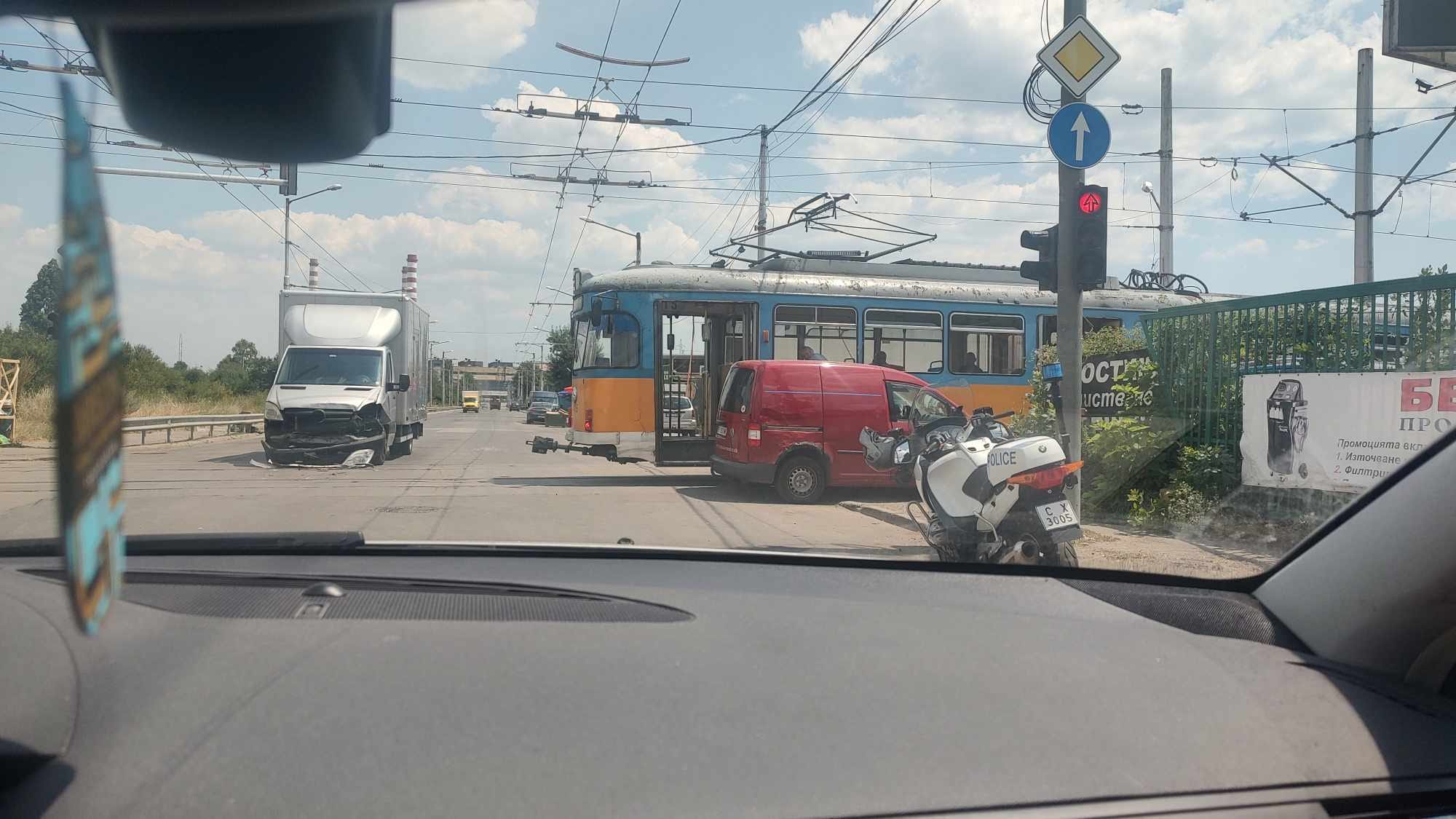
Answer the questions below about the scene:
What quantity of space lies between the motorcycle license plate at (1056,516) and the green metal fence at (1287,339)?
1.94 meters

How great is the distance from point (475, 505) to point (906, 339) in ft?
26.7

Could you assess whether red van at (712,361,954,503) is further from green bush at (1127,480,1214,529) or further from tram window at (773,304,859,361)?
green bush at (1127,480,1214,529)

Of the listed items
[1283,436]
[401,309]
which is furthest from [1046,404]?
[401,309]

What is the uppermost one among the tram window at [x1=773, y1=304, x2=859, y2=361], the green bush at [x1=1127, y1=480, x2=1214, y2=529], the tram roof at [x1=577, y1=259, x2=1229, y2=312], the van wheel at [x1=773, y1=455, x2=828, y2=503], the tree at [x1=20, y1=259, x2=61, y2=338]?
the tram roof at [x1=577, y1=259, x2=1229, y2=312]

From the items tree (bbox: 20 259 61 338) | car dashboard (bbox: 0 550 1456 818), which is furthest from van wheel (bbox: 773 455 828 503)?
tree (bbox: 20 259 61 338)

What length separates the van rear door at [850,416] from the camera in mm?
12547

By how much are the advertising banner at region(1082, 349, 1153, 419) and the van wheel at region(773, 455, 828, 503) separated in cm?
341

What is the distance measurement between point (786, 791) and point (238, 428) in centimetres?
1702

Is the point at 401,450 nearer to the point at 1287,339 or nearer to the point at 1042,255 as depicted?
the point at 1042,255

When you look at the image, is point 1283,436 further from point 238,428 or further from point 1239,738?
point 238,428

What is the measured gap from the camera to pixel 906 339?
15328 millimetres

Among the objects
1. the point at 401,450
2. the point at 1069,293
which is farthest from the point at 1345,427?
the point at 401,450

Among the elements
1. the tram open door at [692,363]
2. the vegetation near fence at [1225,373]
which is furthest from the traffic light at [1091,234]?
the tram open door at [692,363]

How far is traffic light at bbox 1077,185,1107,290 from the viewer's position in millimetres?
8742
